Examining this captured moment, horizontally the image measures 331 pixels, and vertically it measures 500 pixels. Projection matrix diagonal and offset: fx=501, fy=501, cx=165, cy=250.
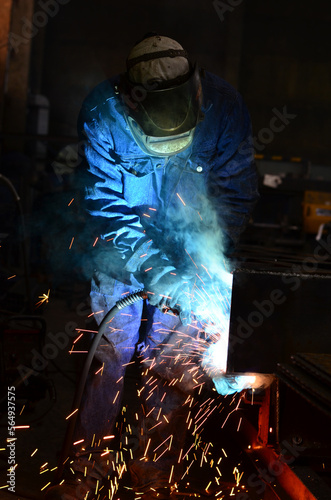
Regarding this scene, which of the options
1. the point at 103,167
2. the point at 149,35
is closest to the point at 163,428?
the point at 103,167

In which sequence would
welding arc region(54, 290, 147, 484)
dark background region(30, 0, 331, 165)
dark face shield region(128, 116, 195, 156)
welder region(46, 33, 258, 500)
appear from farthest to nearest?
1. dark background region(30, 0, 331, 165)
2. dark face shield region(128, 116, 195, 156)
3. welder region(46, 33, 258, 500)
4. welding arc region(54, 290, 147, 484)

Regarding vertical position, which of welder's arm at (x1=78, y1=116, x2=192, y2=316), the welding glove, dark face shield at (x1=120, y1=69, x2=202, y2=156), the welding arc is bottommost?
the welding arc

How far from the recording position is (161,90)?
6.21 ft

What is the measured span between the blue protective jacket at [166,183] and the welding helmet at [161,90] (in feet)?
0.53

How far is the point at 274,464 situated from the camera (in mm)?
1854

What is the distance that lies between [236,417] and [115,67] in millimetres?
9255

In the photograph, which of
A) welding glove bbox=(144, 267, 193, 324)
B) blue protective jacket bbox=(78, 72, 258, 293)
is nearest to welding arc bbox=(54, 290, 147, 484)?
welding glove bbox=(144, 267, 193, 324)

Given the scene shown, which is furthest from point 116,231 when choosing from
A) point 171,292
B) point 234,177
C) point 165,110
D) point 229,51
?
point 229,51

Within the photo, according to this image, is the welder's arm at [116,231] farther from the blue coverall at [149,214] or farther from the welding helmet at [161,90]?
the welding helmet at [161,90]

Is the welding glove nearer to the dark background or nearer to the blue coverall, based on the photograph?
the blue coverall

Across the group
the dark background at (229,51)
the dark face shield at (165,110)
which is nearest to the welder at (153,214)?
the dark face shield at (165,110)

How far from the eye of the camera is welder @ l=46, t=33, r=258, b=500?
1947mm

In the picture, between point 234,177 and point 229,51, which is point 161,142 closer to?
point 234,177

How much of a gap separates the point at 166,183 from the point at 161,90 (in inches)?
20.1
